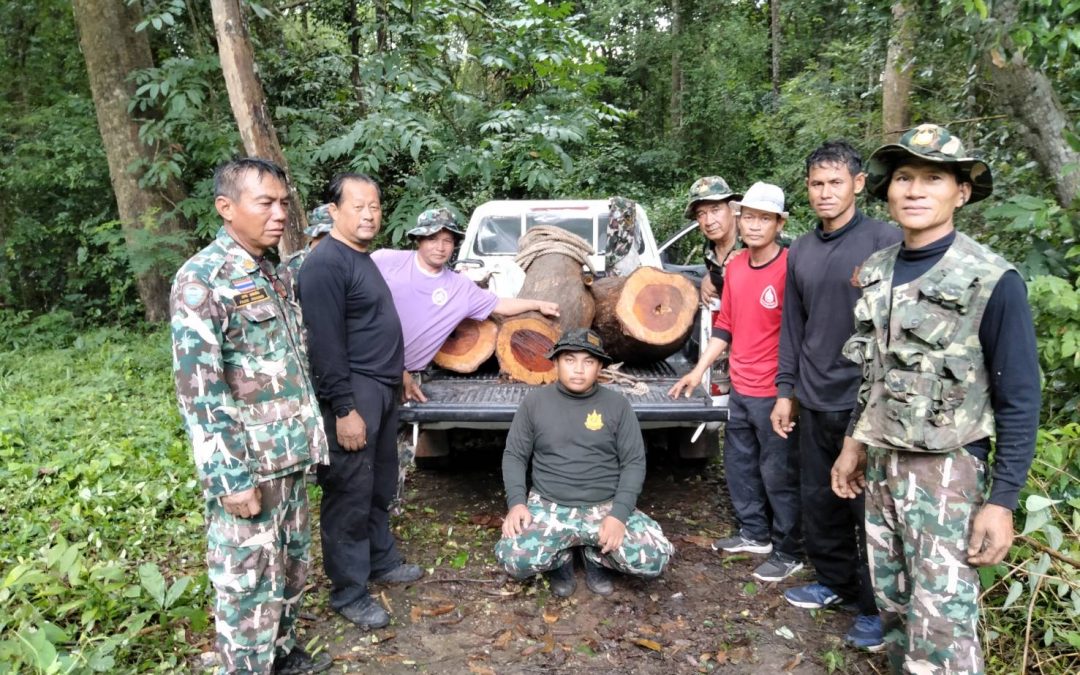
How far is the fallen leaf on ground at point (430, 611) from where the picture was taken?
3197 millimetres

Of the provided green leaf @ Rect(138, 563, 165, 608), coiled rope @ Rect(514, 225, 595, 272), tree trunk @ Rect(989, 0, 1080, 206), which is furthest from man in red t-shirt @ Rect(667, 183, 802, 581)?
green leaf @ Rect(138, 563, 165, 608)

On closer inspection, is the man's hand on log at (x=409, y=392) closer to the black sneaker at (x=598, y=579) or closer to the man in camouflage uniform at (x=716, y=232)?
the black sneaker at (x=598, y=579)

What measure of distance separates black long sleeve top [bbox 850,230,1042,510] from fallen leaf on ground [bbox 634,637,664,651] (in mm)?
1497

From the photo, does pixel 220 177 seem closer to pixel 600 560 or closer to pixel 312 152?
pixel 600 560

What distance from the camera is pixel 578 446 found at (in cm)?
332

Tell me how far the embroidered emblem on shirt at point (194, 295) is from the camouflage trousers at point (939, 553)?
7.58 ft

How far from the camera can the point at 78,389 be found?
21.5 ft

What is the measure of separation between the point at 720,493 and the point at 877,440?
2.46 m

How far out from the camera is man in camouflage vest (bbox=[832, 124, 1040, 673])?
77.4 inches

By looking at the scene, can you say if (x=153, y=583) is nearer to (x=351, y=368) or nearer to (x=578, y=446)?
(x=351, y=368)

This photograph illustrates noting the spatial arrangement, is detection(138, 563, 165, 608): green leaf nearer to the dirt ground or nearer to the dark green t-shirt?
the dirt ground

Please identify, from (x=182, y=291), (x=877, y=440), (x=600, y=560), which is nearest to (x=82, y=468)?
(x=182, y=291)

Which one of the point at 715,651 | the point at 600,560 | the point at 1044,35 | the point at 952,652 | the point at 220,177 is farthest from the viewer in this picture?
the point at 600,560

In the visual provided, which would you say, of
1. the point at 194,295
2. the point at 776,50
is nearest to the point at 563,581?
the point at 194,295
